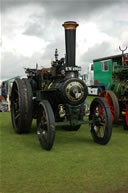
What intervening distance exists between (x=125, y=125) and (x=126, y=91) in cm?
90

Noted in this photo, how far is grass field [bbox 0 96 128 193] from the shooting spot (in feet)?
10.0

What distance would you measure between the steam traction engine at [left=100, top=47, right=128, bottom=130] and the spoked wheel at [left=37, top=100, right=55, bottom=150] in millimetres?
2375

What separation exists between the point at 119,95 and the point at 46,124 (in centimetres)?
328

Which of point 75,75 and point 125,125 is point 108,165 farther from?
point 125,125

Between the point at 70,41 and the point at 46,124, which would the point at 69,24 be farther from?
the point at 46,124

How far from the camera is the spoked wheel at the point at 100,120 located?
468cm

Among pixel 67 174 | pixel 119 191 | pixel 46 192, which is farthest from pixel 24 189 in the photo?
pixel 119 191

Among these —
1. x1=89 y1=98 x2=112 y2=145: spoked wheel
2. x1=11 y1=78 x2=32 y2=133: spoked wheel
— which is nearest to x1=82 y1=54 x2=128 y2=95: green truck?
x1=11 y1=78 x2=32 y2=133: spoked wheel

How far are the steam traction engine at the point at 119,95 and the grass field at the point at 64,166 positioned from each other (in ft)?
4.25

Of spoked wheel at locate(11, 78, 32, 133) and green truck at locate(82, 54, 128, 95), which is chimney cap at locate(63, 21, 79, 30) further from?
green truck at locate(82, 54, 128, 95)

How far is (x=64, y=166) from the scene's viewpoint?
12.1 ft

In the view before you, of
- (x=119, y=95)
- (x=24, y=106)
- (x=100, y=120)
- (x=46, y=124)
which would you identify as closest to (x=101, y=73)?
(x=119, y=95)

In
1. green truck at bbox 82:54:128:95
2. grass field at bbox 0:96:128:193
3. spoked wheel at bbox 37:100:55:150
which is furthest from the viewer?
green truck at bbox 82:54:128:95

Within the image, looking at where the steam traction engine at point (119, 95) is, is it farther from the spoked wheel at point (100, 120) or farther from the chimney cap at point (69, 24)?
the chimney cap at point (69, 24)
